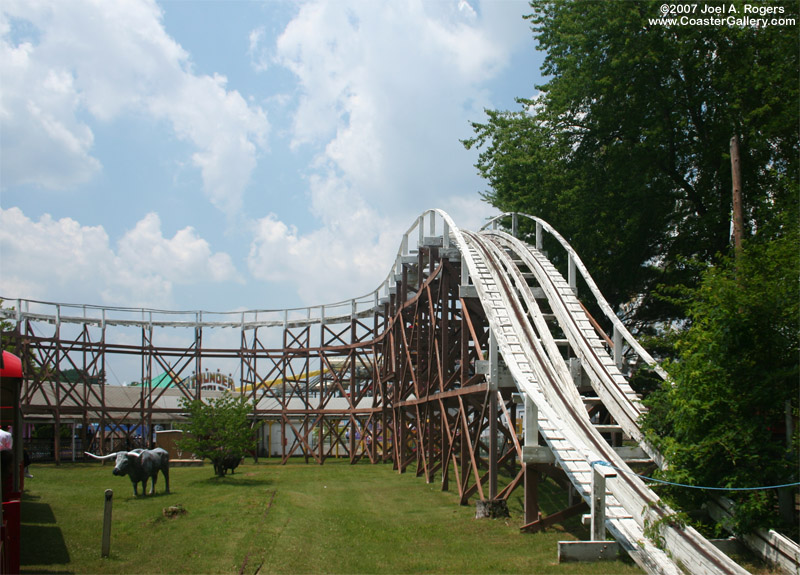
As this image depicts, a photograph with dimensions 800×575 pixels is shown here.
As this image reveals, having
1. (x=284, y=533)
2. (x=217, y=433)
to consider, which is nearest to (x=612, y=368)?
(x=284, y=533)

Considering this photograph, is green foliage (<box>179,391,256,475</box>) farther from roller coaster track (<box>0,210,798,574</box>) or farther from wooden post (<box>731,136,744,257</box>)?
wooden post (<box>731,136,744,257</box>)

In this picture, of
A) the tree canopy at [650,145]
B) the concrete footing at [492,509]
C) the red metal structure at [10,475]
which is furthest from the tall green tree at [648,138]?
the red metal structure at [10,475]

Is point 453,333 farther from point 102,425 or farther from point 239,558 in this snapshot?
point 102,425

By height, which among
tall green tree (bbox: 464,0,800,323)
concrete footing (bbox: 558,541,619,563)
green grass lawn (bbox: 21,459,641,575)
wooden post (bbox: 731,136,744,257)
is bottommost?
green grass lawn (bbox: 21,459,641,575)

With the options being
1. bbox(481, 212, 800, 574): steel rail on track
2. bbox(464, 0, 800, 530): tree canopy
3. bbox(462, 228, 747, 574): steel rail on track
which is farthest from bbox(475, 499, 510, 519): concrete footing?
bbox(464, 0, 800, 530): tree canopy

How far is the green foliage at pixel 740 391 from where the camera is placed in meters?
9.12

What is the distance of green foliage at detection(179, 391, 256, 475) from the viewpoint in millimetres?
22438

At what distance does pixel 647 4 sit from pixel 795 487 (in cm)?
1502

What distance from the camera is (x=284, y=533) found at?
12039 millimetres

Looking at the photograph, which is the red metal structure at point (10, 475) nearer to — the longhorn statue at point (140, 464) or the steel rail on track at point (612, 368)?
the longhorn statue at point (140, 464)

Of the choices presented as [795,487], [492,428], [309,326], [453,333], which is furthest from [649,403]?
[309,326]

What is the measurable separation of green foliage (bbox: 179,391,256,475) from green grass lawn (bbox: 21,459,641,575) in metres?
2.50

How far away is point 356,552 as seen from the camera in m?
10.9

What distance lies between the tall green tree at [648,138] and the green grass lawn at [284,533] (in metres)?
7.86
